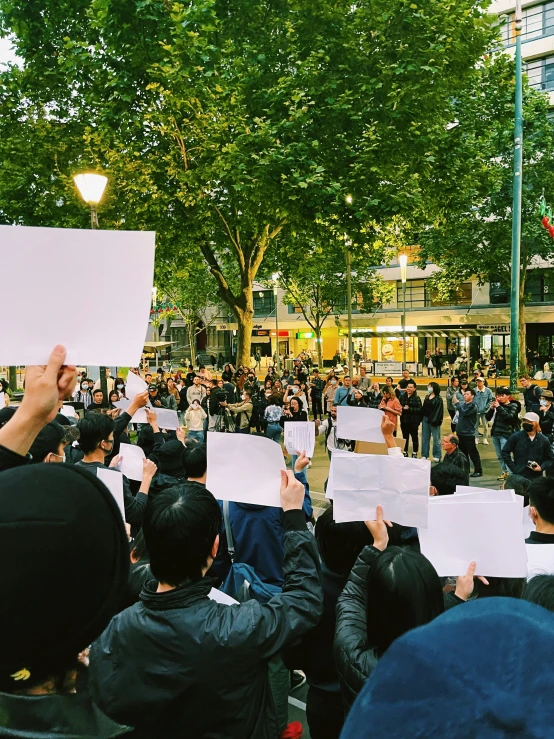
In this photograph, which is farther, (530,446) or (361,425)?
(530,446)

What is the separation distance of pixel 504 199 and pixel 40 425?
1167 inches

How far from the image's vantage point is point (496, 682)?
58cm

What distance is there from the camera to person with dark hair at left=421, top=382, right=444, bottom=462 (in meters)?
12.1

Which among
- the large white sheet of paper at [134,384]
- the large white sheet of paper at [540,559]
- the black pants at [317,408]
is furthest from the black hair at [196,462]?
the black pants at [317,408]

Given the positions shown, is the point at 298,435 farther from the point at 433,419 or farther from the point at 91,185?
the point at 433,419

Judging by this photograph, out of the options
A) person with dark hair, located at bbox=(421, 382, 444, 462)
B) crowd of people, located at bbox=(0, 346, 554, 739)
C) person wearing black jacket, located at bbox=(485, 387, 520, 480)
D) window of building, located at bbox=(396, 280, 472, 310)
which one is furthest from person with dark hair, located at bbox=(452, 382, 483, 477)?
window of building, located at bbox=(396, 280, 472, 310)

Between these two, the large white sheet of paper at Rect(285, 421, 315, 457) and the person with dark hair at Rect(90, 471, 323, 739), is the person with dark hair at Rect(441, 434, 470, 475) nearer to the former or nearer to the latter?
the large white sheet of paper at Rect(285, 421, 315, 457)

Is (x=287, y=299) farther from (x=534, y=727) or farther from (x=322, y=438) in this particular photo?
(x=534, y=727)

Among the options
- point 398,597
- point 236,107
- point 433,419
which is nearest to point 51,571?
point 398,597

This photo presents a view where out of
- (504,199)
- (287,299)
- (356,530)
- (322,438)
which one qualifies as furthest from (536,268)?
(356,530)

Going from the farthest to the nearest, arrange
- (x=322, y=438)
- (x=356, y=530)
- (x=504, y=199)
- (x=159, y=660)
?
(x=504, y=199) < (x=322, y=438) < (x=356, y=530) < (x=159, y=660)

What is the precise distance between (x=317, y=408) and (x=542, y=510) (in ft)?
50.4

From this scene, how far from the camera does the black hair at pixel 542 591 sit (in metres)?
1.97

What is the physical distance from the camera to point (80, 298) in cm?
173
